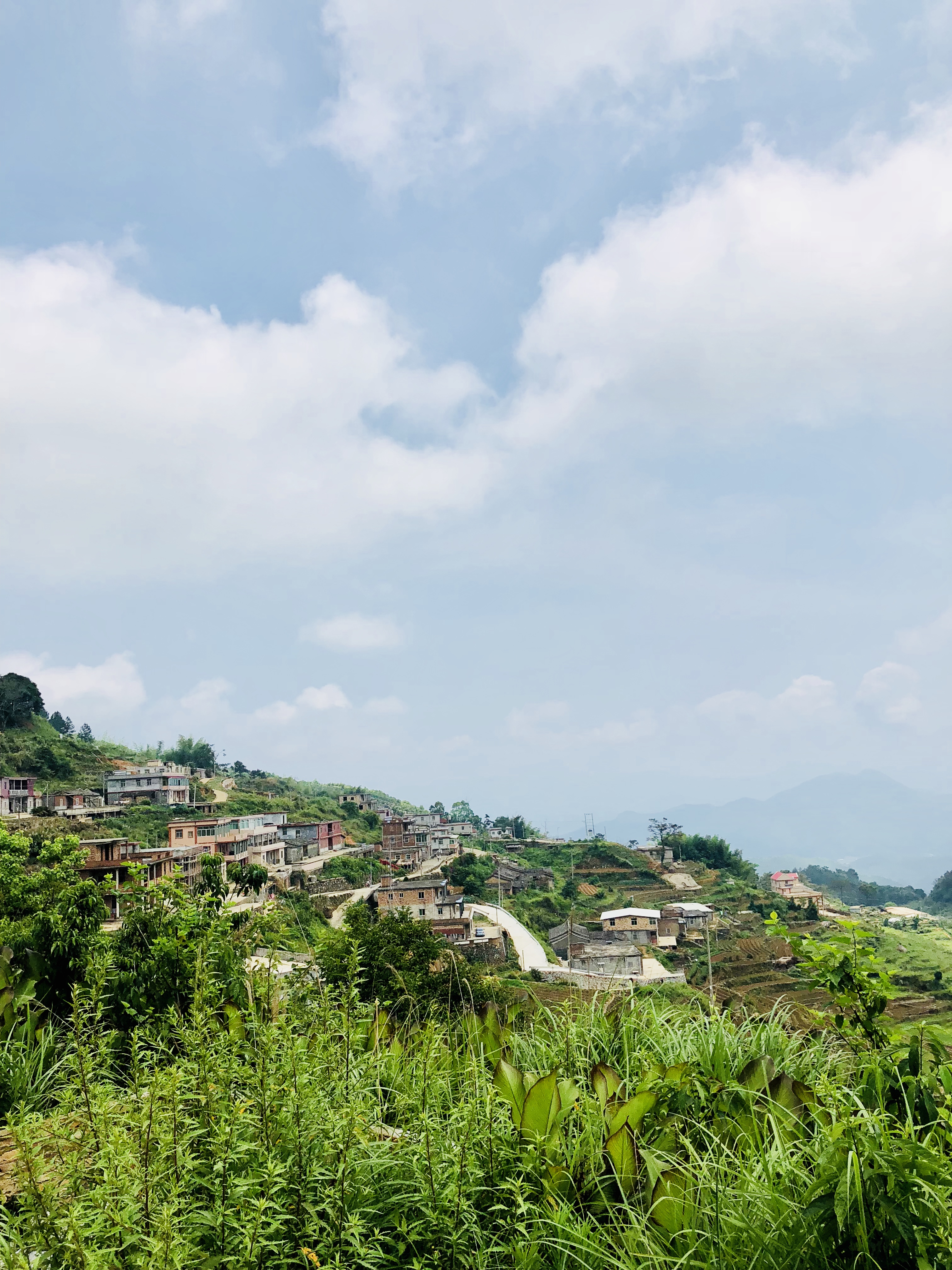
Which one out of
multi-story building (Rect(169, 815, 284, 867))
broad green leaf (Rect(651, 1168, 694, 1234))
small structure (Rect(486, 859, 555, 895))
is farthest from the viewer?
small structure (Rect(486, 859, 555, 895))

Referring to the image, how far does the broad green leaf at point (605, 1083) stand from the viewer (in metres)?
2.29

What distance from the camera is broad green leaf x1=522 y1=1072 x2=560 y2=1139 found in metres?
2.15

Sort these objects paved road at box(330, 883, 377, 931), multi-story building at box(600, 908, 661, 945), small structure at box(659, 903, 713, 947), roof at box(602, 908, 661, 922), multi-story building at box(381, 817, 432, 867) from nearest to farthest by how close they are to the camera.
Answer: paved road at box(330, 883, 377, 931), multi-story building at box(600, 908, 661, 945), roof at box(602, 908, 661, 922), small structure at box(659, 903, 713, 947), multi-story building at box(381, 817, 432, 867)

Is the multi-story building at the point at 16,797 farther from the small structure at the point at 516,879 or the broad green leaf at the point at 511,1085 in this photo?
the broad green leaf at the point at 511,1085

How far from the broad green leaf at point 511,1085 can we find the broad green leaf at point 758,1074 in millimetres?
654

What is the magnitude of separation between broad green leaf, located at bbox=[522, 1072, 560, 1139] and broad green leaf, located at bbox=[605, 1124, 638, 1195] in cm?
17

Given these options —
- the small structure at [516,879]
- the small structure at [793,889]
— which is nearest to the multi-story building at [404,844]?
the small structure at [516,879]

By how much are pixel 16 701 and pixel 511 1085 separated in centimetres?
5350

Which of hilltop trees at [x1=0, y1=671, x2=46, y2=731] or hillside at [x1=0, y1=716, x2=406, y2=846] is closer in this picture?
hillside at [x1=0, y1=716, x2=406, y2=846]

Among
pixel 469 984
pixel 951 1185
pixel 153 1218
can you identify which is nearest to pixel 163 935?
pixel 469 984

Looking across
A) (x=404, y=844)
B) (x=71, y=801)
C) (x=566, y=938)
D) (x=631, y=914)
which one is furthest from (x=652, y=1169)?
(x=404, y=844)

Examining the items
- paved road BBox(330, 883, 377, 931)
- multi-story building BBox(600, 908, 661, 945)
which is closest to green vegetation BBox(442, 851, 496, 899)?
paved road BBox(330, 883, 377, 931)

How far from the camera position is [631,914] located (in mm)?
36719

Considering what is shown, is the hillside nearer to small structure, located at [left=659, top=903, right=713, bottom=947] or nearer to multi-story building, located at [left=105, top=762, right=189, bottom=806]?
multi-story building, located at [left=105, top=762, right=189, bottom=806]
